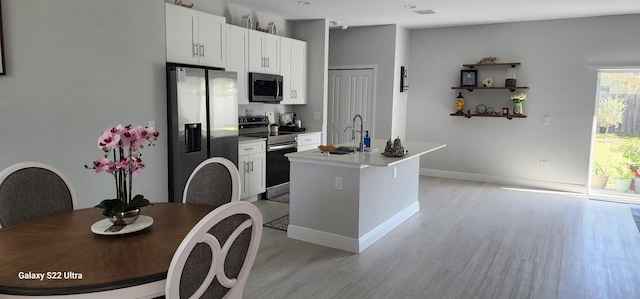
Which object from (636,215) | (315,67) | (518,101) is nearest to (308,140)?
(315,67)

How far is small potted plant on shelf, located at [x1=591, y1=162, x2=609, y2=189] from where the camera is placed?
6384 millimetres

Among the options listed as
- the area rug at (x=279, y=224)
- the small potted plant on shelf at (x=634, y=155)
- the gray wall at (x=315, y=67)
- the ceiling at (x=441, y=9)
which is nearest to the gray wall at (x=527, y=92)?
the ceiling at (x=441, y=9)

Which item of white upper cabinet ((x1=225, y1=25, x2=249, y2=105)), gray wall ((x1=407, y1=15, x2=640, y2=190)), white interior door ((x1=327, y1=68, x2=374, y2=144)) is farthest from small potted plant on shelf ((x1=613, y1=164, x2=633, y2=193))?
white upper cabinet ((x1=225, y1=25, x2=249, y2=105))

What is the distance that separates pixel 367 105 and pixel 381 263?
4154 mm

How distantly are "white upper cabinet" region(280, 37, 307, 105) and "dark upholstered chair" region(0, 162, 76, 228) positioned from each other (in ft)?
13.4

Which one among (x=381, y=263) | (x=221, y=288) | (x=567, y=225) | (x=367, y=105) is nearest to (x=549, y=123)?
(x=567, y=225)

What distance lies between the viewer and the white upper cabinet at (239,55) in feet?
17.0

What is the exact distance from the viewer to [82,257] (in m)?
1.61

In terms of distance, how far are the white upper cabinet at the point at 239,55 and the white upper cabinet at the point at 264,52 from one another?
0.10m

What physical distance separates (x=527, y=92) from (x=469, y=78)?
90cm

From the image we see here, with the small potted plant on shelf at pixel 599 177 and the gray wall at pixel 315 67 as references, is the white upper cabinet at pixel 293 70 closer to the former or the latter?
the gray wall at pixel 315 67

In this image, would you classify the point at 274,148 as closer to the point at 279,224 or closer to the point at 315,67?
the point at 279,224

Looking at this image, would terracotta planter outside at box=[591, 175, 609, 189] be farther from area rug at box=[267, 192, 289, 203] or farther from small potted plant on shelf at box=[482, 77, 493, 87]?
area rug at box=[267, 192, 289, 203]

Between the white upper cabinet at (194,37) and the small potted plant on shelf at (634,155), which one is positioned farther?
the small potted plant on shelf at (634,155)
